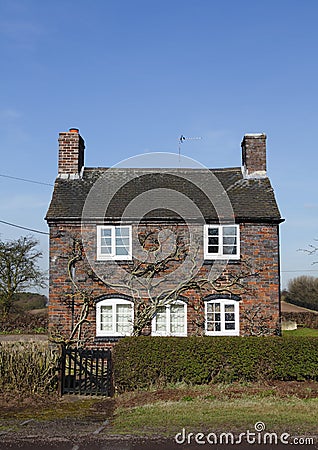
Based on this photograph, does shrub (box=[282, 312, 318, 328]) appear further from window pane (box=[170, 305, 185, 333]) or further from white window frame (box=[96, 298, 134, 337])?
white window frame (box=[96, 298, 134, 337])

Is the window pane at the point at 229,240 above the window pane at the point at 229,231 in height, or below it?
below

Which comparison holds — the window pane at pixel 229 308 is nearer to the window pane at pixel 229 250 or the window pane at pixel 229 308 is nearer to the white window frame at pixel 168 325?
the white window frame at pixel 168 325

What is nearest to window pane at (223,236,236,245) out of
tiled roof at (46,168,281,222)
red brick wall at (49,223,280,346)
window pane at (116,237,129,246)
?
red brick wall at (49,223,280,346)

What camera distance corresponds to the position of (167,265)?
2206 cm

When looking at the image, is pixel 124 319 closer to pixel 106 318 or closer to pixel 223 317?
pixel 106 318

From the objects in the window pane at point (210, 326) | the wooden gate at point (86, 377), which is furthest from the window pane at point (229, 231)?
the wooden gate at point (86, 377)

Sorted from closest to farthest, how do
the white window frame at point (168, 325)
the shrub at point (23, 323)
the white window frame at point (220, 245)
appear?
1. the white window frame at point (168, 325)
2. the white window frame at point (220, 245)
3. the shrub at point (23, 323)

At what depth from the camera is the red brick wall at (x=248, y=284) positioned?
21.6 m

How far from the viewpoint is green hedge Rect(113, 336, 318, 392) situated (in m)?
15.6

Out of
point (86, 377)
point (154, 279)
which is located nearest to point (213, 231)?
point (154, 279)

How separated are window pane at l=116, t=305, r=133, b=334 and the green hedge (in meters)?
5.53

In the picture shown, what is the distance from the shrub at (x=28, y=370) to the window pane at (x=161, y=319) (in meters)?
6.78

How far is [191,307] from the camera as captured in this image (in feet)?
71.3

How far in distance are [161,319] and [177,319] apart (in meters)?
0.59
